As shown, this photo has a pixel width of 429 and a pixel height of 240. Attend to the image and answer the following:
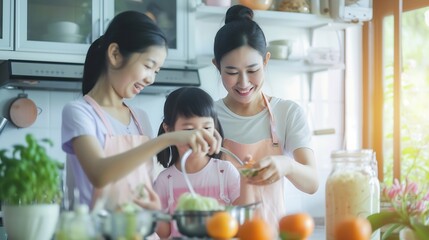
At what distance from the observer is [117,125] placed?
1733mm

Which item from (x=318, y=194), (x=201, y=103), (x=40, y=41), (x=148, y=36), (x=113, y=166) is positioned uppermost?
(x=40, y=41)

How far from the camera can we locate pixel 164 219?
52.6 inches

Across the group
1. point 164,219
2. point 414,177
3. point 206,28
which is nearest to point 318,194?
point 414,177

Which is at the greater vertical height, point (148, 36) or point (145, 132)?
point (148, 36)

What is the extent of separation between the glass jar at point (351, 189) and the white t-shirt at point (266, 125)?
1.22ft

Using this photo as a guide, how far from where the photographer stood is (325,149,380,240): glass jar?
5.82 ft

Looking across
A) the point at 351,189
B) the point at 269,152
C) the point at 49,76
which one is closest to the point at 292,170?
the point at 351,189

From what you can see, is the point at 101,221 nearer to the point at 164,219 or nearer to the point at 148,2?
the point at 164,219

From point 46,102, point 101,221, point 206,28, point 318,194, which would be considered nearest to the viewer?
point 101,221

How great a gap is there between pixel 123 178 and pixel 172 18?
2282 millimetres

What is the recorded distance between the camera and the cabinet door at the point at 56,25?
11.0 feet

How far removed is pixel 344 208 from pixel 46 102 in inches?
86.6

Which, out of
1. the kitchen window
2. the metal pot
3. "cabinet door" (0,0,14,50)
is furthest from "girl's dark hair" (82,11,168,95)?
the kitchen window

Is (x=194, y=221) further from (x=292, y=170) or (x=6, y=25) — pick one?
(x=6, y=25)
